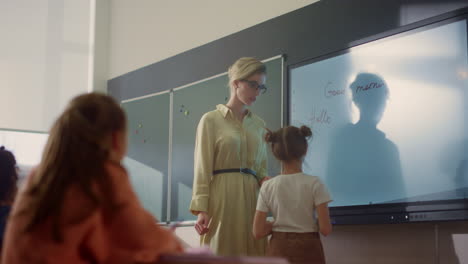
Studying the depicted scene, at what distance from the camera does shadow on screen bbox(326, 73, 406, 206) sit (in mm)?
3043

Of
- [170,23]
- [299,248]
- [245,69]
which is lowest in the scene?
[299,248]

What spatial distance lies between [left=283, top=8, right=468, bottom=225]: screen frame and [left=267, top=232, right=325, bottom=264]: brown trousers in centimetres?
64

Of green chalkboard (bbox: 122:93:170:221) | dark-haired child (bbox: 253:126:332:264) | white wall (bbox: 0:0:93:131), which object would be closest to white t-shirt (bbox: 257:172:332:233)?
dark-haired child (bbox: 253:126:332:264)

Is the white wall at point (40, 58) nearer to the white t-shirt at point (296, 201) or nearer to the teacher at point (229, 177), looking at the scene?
the teacher at point (229, 177)

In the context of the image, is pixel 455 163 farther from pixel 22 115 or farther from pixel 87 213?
pixel 22 115

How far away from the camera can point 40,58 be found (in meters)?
5.80

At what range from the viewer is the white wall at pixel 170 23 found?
14.3ft

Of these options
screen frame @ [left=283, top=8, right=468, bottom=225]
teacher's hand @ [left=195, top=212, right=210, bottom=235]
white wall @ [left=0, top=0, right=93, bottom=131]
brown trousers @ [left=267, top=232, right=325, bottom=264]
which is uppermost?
white wall @ [left=0, top=0, right=93, bottom=131]

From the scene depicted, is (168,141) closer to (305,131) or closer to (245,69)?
(245,69)

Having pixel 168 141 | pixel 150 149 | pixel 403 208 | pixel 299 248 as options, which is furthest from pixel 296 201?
pixel 150 149

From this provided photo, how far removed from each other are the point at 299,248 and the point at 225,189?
62 cm

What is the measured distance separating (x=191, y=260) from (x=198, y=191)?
1820 mm

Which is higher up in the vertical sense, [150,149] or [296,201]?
Answer: [150,149]

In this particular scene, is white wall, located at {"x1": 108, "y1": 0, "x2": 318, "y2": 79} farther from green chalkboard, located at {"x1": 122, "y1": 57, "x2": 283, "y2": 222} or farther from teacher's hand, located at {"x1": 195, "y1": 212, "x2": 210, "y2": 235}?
teacher's hand, located at {"x1": 195, "y1": 212, "x2": 210, "y2": 235}
